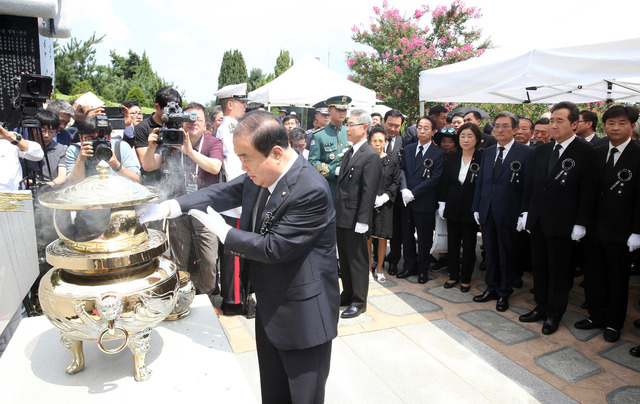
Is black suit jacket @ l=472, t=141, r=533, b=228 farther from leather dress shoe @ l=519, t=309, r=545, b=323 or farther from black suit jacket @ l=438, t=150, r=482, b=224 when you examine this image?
leather dress shoe @ l=519, t=309, r=545, b=323

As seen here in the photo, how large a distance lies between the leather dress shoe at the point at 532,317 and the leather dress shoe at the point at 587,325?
0.30 m

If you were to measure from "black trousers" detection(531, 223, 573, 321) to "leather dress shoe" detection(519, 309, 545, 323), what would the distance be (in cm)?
5

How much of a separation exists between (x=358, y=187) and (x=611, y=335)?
8.74 feet

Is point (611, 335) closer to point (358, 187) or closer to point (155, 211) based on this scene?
point (358, 187)

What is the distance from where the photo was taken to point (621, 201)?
140 inches

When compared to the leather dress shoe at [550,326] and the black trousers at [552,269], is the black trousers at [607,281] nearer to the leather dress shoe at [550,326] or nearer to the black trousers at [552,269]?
the black trousers at [552,269]

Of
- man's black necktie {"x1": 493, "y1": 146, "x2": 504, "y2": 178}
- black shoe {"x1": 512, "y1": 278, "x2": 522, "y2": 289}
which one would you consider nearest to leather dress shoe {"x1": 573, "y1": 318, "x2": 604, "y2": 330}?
black shoe {"x1": 512, "y1": 278, "x2": 522, "y2": 289}

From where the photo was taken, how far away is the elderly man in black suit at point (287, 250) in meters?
1.71

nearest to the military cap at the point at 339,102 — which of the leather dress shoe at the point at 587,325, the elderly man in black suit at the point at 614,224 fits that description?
the elderly man in black suit at the point at 614,224

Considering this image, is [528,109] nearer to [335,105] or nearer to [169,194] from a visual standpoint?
[335,105]

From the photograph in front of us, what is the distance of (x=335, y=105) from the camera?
5070 millimetres

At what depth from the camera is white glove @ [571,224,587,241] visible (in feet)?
11.8

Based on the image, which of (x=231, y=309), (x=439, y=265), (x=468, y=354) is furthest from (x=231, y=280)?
(x=439, y=265)

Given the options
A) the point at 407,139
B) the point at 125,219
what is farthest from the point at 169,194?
the point at 407,139
